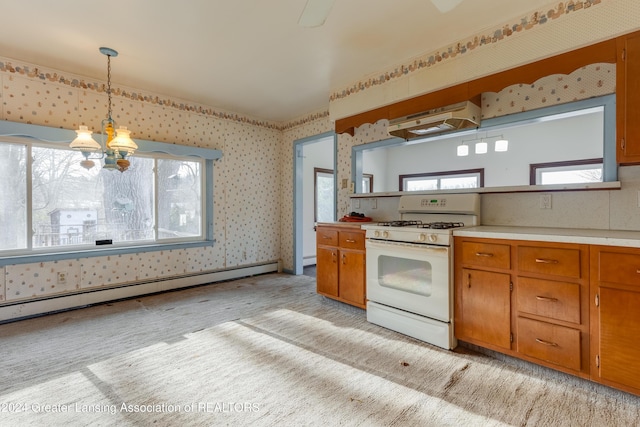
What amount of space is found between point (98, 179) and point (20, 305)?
1508 millimetres

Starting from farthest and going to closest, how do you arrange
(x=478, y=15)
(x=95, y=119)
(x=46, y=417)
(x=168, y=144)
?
(x=168, y=144)
(x=95, y=119)
(x=478, y=15)
(x=46, y=417)

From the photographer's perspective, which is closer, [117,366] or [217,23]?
[117,366]

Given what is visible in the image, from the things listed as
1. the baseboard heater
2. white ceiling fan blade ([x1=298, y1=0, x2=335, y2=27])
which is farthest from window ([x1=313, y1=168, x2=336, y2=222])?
white ceiling fan blade ([x1=298, y1=0, x2=335, y2=27])

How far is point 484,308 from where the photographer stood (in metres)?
2.25

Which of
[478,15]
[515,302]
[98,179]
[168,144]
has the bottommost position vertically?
[515,302]

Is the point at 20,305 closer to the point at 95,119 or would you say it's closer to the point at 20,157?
the point at 20,157

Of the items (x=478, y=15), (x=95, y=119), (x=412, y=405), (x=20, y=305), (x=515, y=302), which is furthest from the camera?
(x=95, y=119)

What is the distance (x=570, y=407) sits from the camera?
1.70 meters

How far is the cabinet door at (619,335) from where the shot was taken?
1.68 m

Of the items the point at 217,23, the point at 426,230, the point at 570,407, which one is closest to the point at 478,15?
the point at 426,230

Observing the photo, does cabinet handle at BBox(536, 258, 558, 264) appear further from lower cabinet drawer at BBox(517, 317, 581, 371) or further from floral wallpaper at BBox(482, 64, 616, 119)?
floral wallpaper at BBox(482, 64, 616, 119)

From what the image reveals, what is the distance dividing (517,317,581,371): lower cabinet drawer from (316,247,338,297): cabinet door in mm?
1841

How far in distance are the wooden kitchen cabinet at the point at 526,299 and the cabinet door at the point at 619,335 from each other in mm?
77

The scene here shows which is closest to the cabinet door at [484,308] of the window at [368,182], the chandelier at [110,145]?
the chandelier at [110,145]
